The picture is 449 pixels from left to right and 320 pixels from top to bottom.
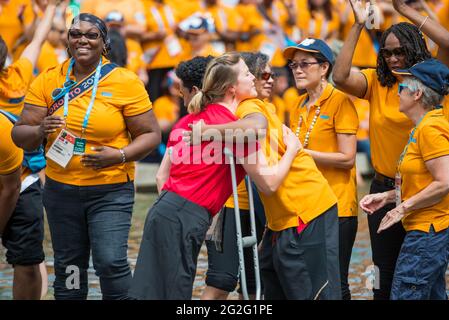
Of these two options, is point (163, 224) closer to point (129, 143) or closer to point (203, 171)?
point (203, 171)

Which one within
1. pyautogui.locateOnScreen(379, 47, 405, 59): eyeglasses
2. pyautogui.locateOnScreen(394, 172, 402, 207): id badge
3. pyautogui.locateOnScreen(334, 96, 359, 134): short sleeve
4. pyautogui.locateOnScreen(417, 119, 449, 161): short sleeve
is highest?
pyautogui.locateOnScreen(379, 47, 405, 59): eyeglasses

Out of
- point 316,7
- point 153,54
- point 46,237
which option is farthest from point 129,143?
point 316,7

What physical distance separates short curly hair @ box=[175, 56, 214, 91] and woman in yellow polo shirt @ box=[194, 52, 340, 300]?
35.0 inches

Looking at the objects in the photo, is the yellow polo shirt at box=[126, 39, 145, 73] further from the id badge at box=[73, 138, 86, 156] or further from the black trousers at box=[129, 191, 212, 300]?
the black trousers at box=[129, 191, 212, 300]

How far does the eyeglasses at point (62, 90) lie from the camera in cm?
600

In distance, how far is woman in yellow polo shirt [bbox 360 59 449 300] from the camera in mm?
5426

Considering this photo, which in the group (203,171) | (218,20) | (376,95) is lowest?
(203,171)

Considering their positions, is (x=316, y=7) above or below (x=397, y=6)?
above

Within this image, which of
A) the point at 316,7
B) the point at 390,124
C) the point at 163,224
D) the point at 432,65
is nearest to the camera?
the point at 163,224

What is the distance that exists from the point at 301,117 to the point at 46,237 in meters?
4.32

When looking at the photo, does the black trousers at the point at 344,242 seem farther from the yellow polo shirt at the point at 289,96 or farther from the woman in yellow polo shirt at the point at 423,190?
the yellow polo shirt at the point at 289,96

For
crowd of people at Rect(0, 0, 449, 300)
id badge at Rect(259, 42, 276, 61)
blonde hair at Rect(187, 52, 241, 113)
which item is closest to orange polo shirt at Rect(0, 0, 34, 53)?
id badge at Rect(259, 42, 276, 61)

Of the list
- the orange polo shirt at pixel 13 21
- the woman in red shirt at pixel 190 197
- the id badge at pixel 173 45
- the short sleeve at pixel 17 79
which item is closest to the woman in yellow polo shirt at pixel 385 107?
the woman in red shirt at pixel 190 197

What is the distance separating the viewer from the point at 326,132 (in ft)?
20.8
